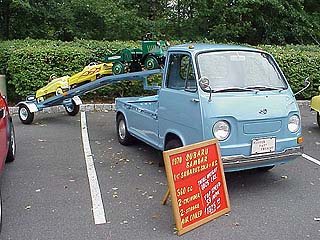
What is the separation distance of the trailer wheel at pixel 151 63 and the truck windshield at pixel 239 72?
235 cm

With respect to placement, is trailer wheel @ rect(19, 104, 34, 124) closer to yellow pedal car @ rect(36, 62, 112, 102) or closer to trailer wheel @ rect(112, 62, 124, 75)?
yellow pedal car @ rect(36, 62, 112, 102)

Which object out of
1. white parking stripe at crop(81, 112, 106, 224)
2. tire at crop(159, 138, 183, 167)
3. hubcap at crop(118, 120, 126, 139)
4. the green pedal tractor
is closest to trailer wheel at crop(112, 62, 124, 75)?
the green pedal tractor

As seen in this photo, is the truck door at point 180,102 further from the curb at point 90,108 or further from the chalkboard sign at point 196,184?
the curb at point 90,108

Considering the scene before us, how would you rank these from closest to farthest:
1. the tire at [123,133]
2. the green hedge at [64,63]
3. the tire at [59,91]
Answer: the tire at [123,133] < the tire at [59,91] < the green hedge at [64,63]

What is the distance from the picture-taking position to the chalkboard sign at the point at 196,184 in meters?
4.06

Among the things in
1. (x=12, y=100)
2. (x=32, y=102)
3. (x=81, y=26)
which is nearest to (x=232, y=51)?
(x=32, y=102)

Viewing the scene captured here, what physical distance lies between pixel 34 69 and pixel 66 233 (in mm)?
7550

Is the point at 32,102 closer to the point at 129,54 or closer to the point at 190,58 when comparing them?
the point at 129,54

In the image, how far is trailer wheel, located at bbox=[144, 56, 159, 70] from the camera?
25.1ft

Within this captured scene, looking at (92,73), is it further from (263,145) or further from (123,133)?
(263,145)

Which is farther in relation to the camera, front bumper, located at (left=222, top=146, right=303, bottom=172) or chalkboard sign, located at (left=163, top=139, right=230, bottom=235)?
front bumper, located at (left=222, top=146, right=303, bottom=172)

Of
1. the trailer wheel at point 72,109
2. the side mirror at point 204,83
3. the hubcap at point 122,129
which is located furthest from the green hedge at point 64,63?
the side mirror at point 204,83

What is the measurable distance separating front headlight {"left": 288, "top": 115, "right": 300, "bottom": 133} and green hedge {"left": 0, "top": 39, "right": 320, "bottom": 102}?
6.81 meters

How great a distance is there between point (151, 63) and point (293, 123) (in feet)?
10.7
